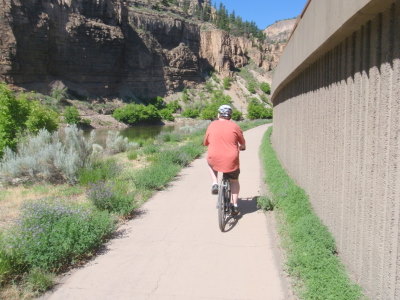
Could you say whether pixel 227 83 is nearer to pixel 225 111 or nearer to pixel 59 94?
pixel 59 94

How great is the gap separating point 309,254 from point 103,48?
267ft

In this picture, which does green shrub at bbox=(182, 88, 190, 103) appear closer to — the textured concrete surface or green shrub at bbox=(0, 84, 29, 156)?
green shrub at bbox=(0, 84, 29, 156)

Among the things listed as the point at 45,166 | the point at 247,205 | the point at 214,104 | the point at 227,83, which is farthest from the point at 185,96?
the point at 247,205

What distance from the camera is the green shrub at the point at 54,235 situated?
13.9 ft

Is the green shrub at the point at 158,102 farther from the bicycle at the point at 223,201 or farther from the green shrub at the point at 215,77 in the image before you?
the bicycle at the point at 223,201

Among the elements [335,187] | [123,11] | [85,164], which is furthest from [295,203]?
[123,11]

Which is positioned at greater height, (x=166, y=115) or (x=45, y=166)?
(x=166, y=115)

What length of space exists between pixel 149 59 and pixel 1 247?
8993cm

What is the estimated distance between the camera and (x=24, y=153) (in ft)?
35.6

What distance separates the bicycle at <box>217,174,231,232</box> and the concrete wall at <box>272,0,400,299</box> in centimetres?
136

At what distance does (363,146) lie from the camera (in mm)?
3715

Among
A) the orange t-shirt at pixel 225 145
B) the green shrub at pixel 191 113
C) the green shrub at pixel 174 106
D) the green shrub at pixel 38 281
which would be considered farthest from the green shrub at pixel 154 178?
the green shrub at pixel 174 106

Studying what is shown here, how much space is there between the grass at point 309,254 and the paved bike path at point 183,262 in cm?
23

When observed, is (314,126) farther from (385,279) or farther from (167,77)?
(167,77)
